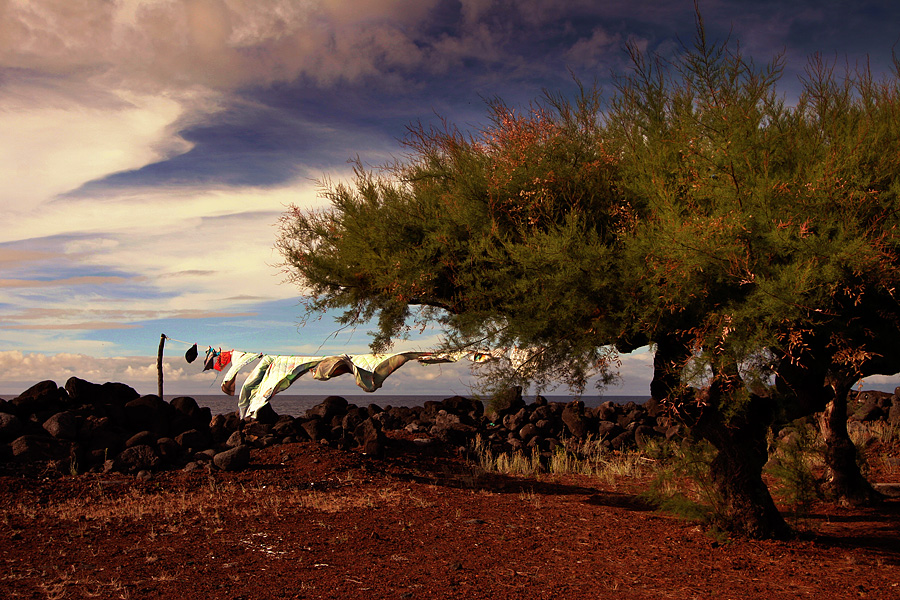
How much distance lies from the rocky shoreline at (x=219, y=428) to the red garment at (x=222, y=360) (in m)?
1.45

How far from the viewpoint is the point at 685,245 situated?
215 inches

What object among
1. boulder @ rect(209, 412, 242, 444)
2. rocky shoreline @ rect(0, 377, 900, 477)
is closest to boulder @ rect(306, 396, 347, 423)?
rocky shoreline @ rect(0, 377, 900, 477)

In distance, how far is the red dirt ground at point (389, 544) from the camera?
6.02 metres

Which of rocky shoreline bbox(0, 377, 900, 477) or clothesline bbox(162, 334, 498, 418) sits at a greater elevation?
clothesline bbox(162, 334, 498, 418)

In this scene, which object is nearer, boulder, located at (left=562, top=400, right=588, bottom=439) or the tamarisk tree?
the tamarisk tree

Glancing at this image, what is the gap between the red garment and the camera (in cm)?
1764

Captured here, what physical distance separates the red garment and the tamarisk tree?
33.3 feet

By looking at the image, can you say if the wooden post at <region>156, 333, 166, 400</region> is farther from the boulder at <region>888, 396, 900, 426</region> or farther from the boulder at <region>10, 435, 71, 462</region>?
the boulder at <region>888, 396, 900, 426</region>

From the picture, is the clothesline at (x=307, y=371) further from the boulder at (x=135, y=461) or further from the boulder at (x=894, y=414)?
the boulder at (x=894, y=414)

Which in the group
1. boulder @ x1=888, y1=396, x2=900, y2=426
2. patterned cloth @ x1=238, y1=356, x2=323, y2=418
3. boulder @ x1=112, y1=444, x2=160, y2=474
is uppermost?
patterned cloth @ x1=238, y1=356, x2=323, y2=418

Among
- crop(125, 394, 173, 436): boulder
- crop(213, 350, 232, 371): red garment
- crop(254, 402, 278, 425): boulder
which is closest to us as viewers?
crop(125, 394, 173, 436): boulder

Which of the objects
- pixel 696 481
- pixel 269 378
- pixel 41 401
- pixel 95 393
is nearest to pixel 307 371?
pixel 269 378

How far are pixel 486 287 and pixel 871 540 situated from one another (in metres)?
5.89

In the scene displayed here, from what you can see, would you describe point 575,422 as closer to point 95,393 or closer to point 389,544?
point 389,544
